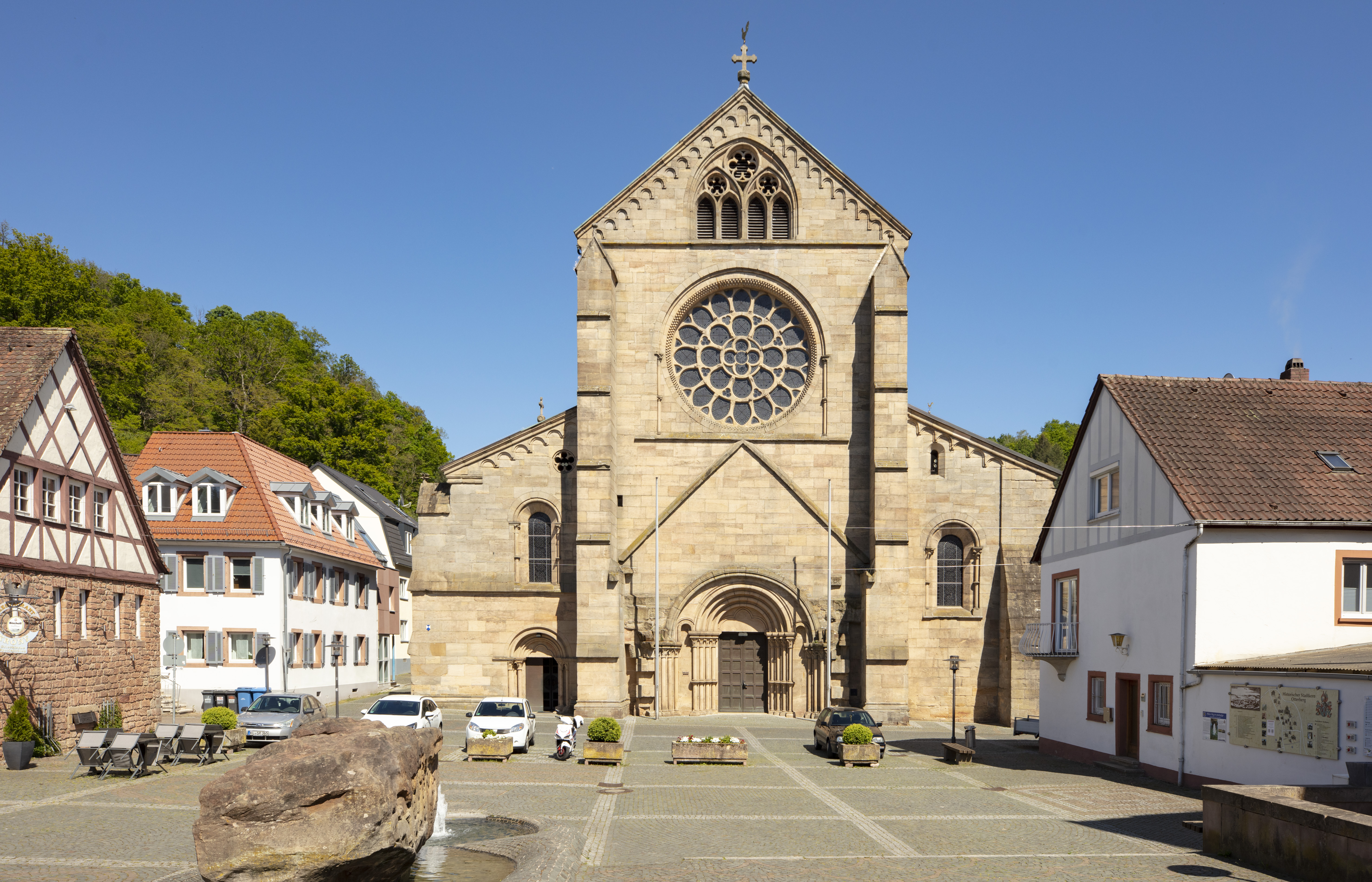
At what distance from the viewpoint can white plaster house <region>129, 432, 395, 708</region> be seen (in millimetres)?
34938

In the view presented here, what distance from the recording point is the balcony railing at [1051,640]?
87.2 ft

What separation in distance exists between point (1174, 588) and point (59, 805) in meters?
19.2

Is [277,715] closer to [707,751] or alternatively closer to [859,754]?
[707,751]

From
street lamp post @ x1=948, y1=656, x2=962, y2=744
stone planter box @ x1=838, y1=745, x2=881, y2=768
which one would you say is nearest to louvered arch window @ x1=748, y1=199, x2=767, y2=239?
street lamp post @ x1=948, y1=656, x2=962, y2=744

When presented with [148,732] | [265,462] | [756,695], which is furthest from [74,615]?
[756,695]

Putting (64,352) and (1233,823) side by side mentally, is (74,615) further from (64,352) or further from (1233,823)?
(1233,823)

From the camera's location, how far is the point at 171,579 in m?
35.0

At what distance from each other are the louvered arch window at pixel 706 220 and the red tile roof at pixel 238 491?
16.3 meters

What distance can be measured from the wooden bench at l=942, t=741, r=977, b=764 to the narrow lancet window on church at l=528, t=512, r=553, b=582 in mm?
15215

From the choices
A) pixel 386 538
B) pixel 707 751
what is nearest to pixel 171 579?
pixel 386 538

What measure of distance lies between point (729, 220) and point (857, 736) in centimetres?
1885

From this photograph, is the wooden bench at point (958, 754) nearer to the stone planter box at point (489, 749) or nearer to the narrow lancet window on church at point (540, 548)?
the stone planter box at point (489, 749)

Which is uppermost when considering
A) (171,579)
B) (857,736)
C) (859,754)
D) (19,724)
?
(171,579)

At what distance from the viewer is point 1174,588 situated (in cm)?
2122
